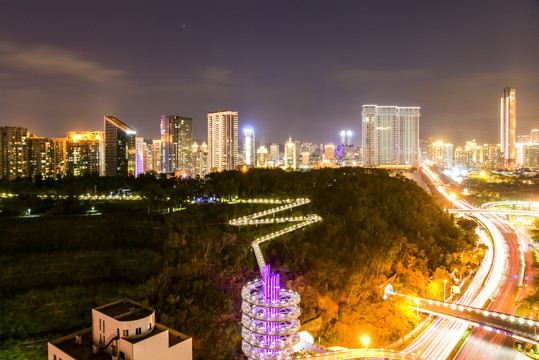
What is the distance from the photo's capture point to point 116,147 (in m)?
45.7

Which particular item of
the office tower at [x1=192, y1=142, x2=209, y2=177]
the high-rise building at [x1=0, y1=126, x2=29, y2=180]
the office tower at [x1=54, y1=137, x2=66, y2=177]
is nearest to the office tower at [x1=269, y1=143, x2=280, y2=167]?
the office tower at [x1=192, y1=142, x2=209, y2=177]

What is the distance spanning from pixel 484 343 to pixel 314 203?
11.3 m

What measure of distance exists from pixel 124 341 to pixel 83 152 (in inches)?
1471

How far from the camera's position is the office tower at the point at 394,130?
56.3 meters

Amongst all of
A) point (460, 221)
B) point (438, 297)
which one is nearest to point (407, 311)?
point (438, 297)

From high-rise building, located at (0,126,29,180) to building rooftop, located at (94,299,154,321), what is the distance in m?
30.0

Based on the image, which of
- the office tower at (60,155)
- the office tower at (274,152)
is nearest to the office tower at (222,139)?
the office tower at (60,155)

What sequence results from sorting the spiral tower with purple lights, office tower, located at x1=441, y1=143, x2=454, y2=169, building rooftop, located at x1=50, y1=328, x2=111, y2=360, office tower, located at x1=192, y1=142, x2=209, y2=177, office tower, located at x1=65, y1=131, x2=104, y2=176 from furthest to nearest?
office tower, located at x1=441, y1=143, x2=454, y2=169 → office tower, located at x1=192, y1=142, x2=209, y2=177 → office tower, located at x1=65, y1=131, x2=104, y2=176 → the spiral tower with purple lights → building rooftop, located at x1=50, y1=328, x2=111, y2=360

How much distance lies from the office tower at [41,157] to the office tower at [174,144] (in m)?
25.6

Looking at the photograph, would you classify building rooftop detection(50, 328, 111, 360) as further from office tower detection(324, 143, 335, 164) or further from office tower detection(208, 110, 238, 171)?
office tower detection(324, 143, 335, 164)

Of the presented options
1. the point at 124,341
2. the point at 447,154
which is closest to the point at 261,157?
the point at 447,154

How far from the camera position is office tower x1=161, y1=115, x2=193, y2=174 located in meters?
63.2

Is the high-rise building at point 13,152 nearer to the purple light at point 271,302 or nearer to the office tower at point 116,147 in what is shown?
the office tower at point 116,147

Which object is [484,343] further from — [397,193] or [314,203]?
[397,193]
